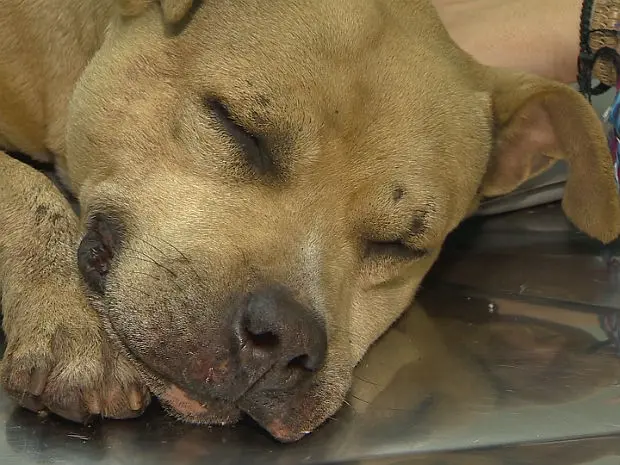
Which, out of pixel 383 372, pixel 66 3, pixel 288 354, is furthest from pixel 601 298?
pixel 66 3

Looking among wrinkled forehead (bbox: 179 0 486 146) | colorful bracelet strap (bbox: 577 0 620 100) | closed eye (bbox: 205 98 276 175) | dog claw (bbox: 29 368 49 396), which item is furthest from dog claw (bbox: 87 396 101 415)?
colorful bracelet strap (bbox: 577 0 620 100)

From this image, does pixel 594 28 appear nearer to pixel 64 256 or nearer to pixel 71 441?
pixel 64 256

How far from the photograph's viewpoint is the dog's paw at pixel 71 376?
193 cm

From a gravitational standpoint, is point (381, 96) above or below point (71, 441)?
above

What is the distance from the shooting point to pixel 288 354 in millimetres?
1858

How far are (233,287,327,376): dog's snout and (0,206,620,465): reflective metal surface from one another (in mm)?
227

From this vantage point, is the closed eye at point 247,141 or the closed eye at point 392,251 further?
the closed eye at point 392,251

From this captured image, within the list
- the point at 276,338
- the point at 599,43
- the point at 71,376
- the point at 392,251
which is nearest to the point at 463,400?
the point at 392,251

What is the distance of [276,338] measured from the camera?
6.03 feet

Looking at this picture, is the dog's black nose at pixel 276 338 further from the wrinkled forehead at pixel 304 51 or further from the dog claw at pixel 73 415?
the wrinkled forehead at pixel 304 51

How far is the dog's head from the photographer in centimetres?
191

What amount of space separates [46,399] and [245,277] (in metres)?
0.54

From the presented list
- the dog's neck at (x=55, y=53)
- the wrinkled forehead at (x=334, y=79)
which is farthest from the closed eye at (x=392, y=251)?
the dog's neck at (x=55, y=53)

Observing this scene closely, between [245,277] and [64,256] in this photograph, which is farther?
[64,256]
